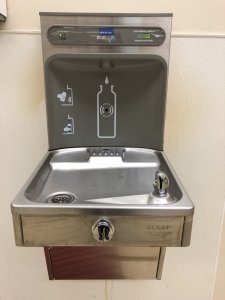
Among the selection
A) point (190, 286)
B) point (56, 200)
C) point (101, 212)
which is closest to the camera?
point (101, 212)

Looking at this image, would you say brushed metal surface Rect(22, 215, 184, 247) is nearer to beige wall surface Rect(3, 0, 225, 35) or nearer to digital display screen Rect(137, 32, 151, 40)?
digital display screen Rect(137, 32, 151, 40)

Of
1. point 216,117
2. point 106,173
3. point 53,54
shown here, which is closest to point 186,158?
point 216,117

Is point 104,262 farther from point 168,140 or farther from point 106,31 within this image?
point 106,31

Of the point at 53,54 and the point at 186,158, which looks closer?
the point at 53,54

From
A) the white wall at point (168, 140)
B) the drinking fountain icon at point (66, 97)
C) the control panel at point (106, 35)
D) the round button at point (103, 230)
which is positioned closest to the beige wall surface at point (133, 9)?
the white wall at point (168, 140)

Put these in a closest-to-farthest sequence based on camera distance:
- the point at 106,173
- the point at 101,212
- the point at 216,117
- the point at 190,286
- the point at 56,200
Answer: the point at 101,212, the point at 56,200, the point at 106,173, the point at 216,117, the point at 190,286

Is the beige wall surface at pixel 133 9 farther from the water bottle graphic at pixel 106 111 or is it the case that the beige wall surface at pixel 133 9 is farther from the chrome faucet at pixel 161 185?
the chrome faucet at pixel 161 185

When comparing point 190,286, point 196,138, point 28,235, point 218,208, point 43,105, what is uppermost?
point 43,105

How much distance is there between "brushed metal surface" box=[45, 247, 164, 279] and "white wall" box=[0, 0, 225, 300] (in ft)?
0.90

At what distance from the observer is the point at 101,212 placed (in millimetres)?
596

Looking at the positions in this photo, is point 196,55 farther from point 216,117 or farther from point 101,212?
point 101,212

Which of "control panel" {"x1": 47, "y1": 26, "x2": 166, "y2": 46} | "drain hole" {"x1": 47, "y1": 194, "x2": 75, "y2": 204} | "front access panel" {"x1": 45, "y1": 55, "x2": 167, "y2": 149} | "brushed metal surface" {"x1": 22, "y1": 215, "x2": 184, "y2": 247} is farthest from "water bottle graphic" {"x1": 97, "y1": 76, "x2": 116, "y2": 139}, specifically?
"brushed metal surface" {"x1": 22, "y1": 215, "x2": 184, "y2": 247}

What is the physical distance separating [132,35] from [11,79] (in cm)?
45

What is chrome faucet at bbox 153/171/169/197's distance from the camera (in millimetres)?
660
